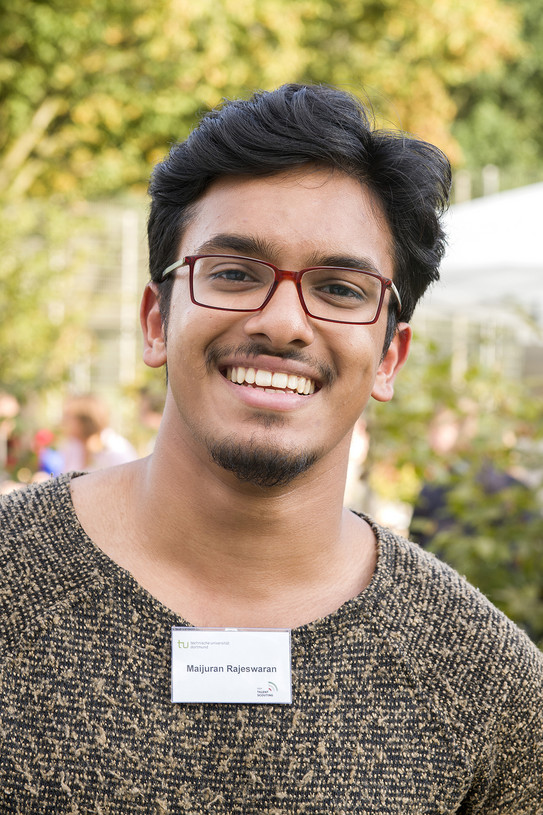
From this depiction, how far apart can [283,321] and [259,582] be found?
496mm

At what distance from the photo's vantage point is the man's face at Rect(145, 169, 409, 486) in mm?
1730

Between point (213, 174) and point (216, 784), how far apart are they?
1065 mm

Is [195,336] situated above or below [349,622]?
above

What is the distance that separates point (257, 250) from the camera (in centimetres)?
176

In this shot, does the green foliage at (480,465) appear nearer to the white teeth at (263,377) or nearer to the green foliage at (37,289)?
the white teeth at (263,377)

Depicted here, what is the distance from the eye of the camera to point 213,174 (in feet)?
6.10

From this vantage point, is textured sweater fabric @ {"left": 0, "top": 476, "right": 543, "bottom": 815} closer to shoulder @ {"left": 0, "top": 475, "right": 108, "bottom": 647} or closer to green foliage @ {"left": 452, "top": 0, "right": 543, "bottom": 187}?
shoulder @ {"left": 0, "top": 475, "right": 108, "bottom": 647}

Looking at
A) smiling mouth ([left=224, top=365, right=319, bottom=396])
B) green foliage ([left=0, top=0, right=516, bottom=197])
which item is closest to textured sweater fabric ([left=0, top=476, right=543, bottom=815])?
smiling mouth ([left=224, top=365, right=319, bottom=396])

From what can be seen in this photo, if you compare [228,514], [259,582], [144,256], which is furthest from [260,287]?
[144,256]

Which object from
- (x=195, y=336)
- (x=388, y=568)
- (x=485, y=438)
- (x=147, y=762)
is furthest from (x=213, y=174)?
(x=485, y=438)

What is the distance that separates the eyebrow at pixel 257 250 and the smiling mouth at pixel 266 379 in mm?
196

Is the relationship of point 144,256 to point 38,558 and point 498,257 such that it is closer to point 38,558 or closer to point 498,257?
point 498,257

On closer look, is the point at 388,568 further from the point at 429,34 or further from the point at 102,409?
the point at 429,34

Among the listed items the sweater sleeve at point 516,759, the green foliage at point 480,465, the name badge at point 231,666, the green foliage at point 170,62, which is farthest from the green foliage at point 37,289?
the sweater sleeve at point 516,759
